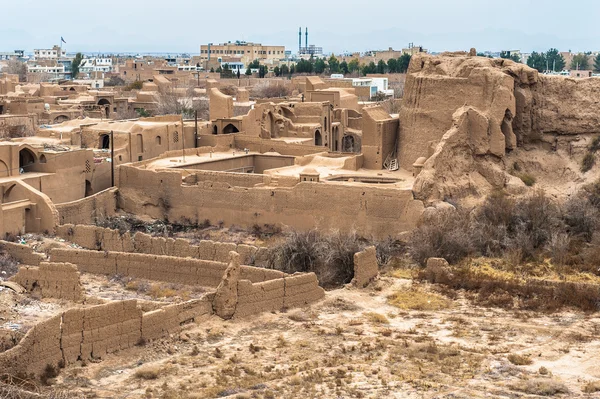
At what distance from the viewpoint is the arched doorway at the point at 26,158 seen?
32.1 meters

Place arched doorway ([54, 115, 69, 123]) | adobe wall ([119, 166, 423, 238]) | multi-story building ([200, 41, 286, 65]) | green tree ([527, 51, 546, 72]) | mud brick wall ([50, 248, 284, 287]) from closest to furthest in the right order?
mud brick wall ([50, 248, 284, 287])
adobe wall ([119, 166, 423, 238])
arched doorway ([54, 115, 69, 123])
green tree ([527, 51, 546, 72])
multi-story building ([200, 41, 286, 65])

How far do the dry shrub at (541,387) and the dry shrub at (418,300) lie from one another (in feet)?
16.5

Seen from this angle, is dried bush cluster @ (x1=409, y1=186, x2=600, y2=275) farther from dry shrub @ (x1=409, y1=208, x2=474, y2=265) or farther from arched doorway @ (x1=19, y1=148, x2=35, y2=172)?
arched doorway @ (x1=19, y1=148, x2=35, y2=172)

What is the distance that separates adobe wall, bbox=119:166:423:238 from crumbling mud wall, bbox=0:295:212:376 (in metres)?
10.9

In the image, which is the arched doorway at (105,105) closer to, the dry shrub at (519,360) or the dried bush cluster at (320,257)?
the dried bush cluster at (320,257)

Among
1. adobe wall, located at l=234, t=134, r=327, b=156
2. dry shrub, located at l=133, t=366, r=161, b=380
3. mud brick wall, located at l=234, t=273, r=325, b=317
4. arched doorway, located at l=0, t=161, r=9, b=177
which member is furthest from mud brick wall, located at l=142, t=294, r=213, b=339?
adobe wall, located at l=234, t=134, r=327, b=156

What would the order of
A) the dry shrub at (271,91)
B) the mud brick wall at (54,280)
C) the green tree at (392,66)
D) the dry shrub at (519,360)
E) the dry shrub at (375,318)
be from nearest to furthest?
the dry shrub at (519,360) < the dry shrub at (375,318) < the mud brick wall at (54,280) < the dry shrub at (271,91) < the green tree at (392,66)

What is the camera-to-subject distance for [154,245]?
25953mm

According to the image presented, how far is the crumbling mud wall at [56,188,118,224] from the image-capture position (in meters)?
30.1

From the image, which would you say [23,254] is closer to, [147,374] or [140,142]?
[147,374]

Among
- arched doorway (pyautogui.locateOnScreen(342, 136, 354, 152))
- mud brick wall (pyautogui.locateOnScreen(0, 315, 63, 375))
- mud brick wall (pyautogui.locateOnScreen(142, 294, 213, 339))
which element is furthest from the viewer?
arched doorway (pyautogui.locateOnScreen(342, 136, 354, 152))

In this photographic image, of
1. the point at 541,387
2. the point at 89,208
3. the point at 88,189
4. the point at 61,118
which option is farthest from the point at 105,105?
the point at 541,387

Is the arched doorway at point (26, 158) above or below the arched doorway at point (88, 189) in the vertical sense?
above

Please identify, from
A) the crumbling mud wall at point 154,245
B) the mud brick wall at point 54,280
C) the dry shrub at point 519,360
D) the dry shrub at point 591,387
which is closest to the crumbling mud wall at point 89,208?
Answer: the crumbling mud wall at point 154,245
